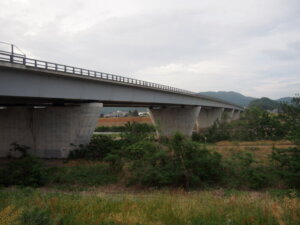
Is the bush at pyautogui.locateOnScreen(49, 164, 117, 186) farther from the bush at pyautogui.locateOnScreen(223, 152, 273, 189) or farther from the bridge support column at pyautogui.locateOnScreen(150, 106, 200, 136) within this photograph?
the bridge support column at pyautogui.locateOnScreen(150, 106, 200, 136)

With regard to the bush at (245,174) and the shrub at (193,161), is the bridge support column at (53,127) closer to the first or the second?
the shrub at (193,161)

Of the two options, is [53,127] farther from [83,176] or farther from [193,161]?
[193,161]

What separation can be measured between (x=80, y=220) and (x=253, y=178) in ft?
38.7

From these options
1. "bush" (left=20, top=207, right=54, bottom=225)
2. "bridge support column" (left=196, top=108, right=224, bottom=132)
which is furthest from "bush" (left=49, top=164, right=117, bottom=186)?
"bridge support column" (left=196, top=108, right=224, bottom=132)

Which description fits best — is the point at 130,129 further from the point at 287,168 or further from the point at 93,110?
the point at 287,168

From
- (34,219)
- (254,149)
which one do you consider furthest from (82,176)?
(254,149)

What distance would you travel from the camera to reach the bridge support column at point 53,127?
24.5 metres

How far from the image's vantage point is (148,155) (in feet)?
51.2

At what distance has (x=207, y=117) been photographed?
79.2m

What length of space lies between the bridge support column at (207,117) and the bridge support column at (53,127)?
55050 mm

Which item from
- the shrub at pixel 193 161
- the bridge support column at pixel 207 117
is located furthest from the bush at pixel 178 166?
the bridge support column at pixel 207 117

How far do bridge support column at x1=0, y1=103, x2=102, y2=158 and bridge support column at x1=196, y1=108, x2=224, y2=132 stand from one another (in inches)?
2167

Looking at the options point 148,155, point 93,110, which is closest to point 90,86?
point 93,110

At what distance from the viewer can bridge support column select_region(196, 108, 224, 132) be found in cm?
7652
